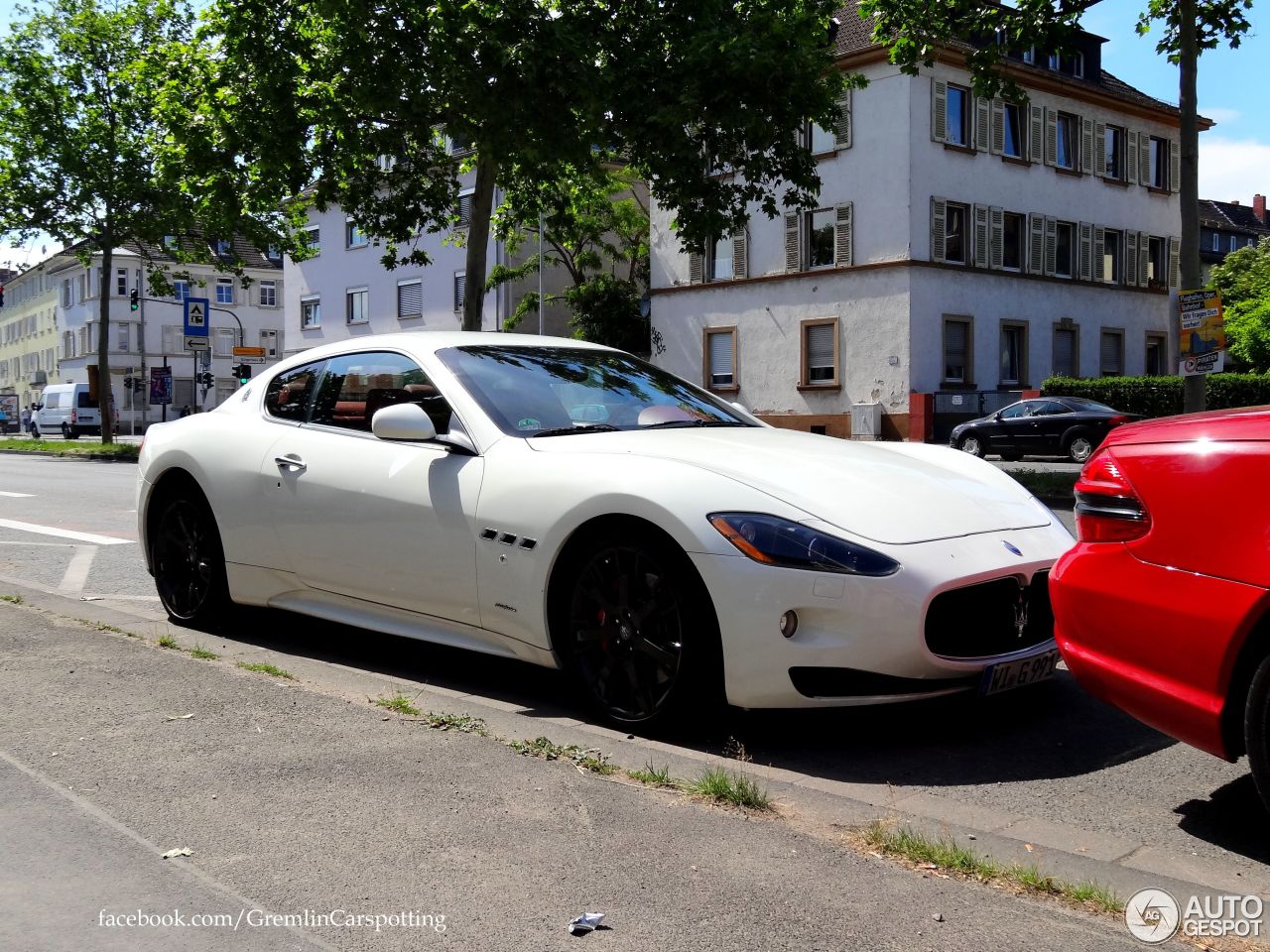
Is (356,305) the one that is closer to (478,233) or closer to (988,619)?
(478,233)

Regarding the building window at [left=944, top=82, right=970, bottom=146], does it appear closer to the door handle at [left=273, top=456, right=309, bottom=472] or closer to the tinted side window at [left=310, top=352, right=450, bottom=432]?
the tinted side window at [left=310, top=352, right=450, bottom=432]

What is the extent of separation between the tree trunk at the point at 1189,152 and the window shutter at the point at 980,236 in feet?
65.8

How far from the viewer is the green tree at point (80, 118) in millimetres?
34344

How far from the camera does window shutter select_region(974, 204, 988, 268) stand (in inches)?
1375

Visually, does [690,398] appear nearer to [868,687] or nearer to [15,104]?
[868,687]

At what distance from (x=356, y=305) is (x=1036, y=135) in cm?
2703

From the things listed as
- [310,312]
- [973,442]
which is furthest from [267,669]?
[310,312]

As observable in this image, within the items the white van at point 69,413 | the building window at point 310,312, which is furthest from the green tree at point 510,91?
the white van at point 69,413

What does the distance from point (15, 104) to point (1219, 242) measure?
282ft

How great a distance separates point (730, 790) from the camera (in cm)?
361

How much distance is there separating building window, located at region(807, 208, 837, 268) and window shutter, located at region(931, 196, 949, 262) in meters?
2.69

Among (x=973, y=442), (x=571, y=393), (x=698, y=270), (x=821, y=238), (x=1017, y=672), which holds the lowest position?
(x=1017, y=672)

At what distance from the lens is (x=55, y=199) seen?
35.6m

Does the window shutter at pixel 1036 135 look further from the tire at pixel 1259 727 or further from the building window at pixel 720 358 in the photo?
the tire at pixel 1259 727
